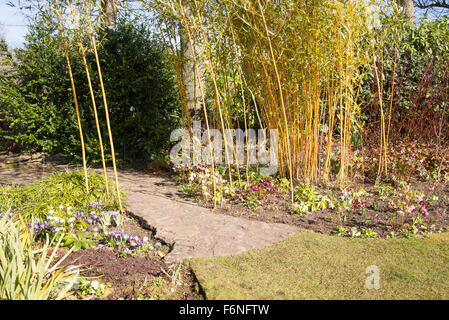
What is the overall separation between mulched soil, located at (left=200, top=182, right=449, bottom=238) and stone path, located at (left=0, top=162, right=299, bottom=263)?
175 mm

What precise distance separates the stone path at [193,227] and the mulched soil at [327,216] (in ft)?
0.57

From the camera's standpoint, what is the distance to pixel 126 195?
12.1 feet

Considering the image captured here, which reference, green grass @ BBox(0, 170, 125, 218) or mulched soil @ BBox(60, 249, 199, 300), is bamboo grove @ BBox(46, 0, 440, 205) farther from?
mulched soil @ BBox(60, 249, 199, 300)

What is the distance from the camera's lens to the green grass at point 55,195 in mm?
3021

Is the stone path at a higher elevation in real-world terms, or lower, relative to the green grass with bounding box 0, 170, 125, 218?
lower

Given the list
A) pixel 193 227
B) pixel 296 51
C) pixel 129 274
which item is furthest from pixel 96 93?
pixel 129 274

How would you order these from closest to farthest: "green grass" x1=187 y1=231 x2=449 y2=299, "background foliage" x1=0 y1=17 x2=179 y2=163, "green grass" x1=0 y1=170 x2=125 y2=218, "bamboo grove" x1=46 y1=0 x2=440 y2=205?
1. "green grass" x1=187 y1=231 x2=449 y2=299
2. "green grass" x1=0 y1=170 x2=125 y2=218
3. "bamboo grove" x1=46 y1=0 x2=440 y2=205
4. "background foliage" x1=0 y1=17 x2=179 y2=163

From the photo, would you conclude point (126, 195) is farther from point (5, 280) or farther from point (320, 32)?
point (320, 32)

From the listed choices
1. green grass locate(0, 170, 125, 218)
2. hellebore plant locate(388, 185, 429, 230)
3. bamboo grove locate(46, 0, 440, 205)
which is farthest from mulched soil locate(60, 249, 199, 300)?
hellebore plant locate(388, 185, 429, 230)

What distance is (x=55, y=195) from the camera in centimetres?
321

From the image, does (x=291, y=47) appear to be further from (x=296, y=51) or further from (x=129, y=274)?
(x=129, y=274)

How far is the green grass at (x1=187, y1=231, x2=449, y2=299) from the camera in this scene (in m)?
1.91

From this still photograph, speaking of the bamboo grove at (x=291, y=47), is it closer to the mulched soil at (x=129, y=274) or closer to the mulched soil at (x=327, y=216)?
the mulched soil at (x=327, y=216)

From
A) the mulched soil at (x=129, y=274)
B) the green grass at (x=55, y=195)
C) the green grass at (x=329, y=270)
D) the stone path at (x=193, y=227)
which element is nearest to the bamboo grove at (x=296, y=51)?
the stone path at (x=193, y=227)
